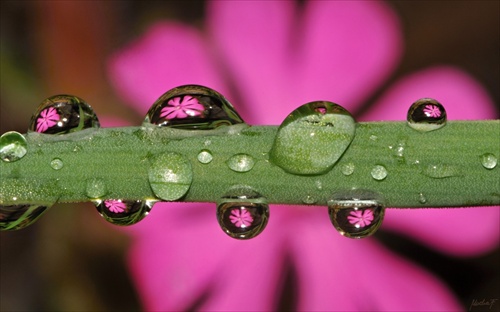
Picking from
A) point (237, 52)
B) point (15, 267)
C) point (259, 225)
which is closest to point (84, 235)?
point (15, 267)

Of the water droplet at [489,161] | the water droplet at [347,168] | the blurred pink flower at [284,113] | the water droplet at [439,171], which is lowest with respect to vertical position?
the water droplet at [347,168]

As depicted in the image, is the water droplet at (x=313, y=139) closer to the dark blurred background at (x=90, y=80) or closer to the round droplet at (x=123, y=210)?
the round droplet at (x=123, y=210)

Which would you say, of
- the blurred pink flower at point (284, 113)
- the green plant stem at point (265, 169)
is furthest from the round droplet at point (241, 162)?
the blurred pink flower at point (284, 113)

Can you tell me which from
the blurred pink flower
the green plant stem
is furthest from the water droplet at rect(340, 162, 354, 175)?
the blurred pink flower

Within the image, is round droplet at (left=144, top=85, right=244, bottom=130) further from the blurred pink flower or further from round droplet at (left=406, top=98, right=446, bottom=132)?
the blurred pink flower

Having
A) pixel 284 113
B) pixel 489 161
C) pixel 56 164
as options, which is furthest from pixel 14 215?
pixel 284 113

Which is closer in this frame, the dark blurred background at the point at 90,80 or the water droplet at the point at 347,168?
the water droplet at the point at 347,168
